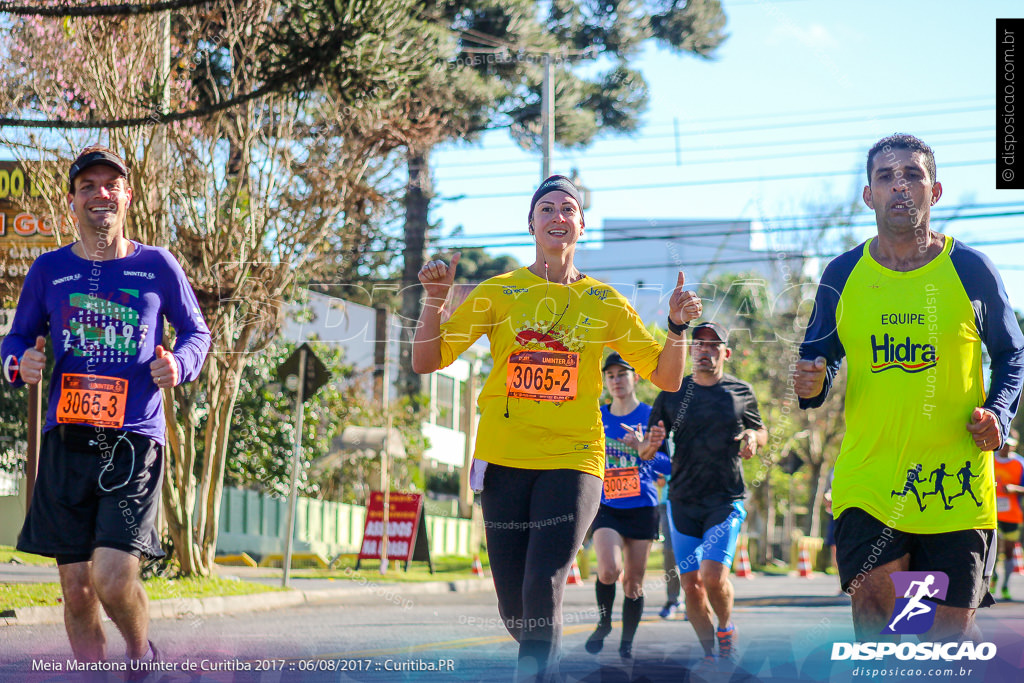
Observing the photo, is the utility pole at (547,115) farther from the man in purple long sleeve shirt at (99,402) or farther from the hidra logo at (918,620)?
the hidra logo at (918,620)

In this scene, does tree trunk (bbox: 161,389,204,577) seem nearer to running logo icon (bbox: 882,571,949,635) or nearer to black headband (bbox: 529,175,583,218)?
black headband (bbox: 529,175,583,218)

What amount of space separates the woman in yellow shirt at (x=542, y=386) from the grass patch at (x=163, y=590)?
5283 millimetres

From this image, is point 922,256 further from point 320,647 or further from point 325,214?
point 325,214

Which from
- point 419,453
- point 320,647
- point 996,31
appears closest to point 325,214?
point 320,647

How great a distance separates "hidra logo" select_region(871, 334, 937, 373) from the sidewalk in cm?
656

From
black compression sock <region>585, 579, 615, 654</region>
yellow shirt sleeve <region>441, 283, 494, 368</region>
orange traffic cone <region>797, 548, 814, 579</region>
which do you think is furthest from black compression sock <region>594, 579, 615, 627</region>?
orange traffic cone <region>797, 548, 814, 579</region>

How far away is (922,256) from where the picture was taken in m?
4.49

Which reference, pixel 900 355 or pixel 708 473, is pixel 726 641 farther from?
pixel 900 355

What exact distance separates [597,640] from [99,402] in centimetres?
449

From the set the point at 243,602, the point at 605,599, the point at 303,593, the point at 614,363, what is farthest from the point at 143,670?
the point at 303,593

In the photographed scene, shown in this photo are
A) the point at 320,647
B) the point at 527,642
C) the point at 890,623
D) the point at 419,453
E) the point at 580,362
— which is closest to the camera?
the point at 890,623

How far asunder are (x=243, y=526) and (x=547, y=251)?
2028cm

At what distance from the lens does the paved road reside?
6.50 meters

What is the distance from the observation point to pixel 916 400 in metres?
4.31
